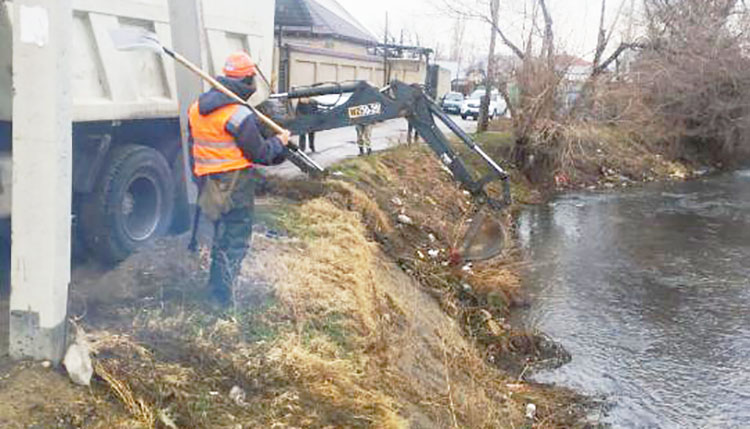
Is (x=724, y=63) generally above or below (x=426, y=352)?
above

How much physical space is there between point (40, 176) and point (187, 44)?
118 inches

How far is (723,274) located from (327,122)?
6.55 meters

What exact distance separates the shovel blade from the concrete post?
768mm

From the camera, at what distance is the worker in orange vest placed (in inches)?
182

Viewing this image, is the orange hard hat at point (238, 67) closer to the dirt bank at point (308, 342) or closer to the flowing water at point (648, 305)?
the dirt bank at point (308, 342)

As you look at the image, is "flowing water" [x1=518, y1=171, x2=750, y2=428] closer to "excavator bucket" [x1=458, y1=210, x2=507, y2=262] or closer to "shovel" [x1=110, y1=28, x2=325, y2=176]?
"excavator bucket" [x1=458, y1=210, x2=507, y2=262]

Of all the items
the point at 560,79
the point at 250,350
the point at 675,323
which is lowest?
the point at 675,323

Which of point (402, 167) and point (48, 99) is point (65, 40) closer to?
point (48, 99)

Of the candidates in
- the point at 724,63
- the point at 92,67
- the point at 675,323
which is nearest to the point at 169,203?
the point at 92,67

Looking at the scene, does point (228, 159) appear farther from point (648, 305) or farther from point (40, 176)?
point (648, 305)

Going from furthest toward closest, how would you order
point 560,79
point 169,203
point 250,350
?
point 560,79, point 169,203, point 250,350

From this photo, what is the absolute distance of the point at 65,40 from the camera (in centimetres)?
354

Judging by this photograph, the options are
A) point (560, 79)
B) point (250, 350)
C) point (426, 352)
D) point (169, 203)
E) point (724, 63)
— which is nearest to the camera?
point (250, 350)

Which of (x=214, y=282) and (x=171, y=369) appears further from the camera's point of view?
(x=214, y=282)
